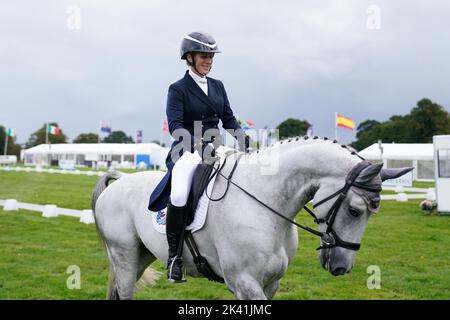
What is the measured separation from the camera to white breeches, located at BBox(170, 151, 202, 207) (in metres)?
4.02

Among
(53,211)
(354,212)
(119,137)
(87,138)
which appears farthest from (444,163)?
(119,137)

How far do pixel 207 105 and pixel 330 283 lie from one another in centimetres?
496

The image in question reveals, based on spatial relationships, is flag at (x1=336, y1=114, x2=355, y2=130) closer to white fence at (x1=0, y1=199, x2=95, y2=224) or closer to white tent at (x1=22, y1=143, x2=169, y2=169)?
white fence at (x1=0, y1=199, x2=95, y2=224)

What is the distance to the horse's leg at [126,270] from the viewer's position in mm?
5031

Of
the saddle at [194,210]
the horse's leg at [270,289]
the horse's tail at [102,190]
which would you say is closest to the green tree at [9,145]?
the horse's tail at [102,190]

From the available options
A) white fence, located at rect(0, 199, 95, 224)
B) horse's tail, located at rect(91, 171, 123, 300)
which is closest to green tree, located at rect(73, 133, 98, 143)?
white fence, located at rect(0, 199, 95, 224)

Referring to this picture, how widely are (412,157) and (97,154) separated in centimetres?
5078

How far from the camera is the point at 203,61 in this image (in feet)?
14.1

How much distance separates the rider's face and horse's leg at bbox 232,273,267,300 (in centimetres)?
201

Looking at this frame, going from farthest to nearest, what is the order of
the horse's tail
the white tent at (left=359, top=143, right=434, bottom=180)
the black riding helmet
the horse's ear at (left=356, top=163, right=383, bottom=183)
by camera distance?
1. the white tent at (left=359, top=143, right=434, bottom=180)
2. the horse's tail
3. the black riding helmet
4. the horse's ear at (left=356, top=163, right=383, bottom=183)

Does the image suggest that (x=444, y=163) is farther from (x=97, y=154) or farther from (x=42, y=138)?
(x=42, y=138)

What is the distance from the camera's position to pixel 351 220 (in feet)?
11.2

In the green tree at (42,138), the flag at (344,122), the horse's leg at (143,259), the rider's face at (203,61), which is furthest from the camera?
the green tree at (42,138)

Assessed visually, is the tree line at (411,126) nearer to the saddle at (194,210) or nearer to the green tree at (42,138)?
the saddle at (194,210)
